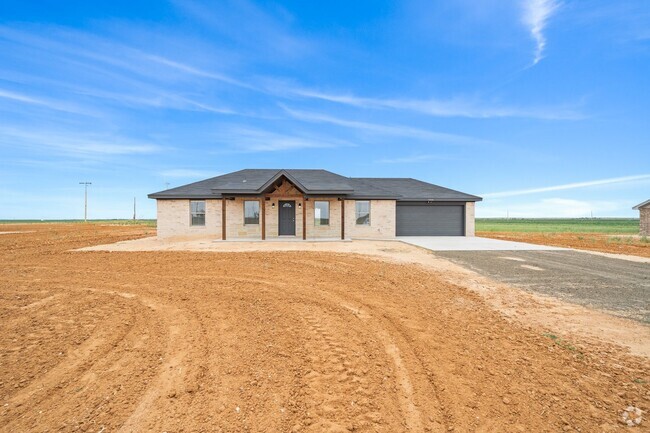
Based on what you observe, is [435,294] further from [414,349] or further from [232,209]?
[232,209]

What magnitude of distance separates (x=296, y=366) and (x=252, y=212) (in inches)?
631

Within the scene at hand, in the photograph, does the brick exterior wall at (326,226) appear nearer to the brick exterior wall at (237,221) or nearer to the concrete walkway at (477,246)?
A: the brick exterior wall at (237,221)

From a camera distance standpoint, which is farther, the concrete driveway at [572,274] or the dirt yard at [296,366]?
the concrete driveway at [572,274]

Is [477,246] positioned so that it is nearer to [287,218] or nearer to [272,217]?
[287,218]

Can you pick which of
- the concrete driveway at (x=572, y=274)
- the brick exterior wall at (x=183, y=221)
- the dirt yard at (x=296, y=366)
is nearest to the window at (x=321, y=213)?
the brick exterior wall at (x=183, y=221)

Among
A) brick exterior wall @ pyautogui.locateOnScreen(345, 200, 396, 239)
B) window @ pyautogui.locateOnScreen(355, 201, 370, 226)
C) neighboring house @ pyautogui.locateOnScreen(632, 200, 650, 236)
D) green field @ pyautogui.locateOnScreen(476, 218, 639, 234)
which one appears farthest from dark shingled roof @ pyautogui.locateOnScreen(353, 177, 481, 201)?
neighboring house @ pyautogui.locateOnScreen(632, 200, 650, 236)

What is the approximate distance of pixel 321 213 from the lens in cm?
1875

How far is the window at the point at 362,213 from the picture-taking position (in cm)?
1908

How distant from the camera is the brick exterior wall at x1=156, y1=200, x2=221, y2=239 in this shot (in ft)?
61.2

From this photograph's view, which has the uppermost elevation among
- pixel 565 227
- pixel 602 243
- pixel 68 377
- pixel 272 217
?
pixel 272 217

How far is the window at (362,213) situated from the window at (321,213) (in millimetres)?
1946

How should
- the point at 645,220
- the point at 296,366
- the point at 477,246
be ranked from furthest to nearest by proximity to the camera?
the point at 645,220, the point at 477,246, the point at 296,366

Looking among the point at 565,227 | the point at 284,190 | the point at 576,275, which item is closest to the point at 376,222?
the point at 284,190

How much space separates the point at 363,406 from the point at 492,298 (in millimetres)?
4775
